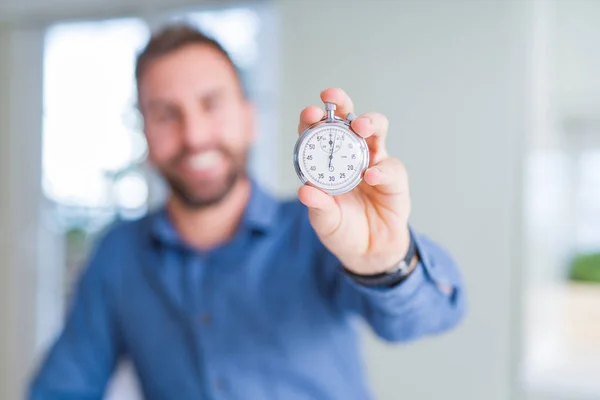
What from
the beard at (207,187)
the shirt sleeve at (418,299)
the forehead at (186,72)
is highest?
the forehead at (186,72)

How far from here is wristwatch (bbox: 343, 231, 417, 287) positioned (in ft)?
1.72

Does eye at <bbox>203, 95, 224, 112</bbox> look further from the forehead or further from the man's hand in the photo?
the man's hand

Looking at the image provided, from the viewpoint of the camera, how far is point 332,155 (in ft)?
1.41

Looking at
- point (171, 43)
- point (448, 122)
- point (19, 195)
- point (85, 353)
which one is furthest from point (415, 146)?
point (19, 195)

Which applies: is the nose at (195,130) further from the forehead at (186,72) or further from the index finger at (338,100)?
the index finger at (338,100)

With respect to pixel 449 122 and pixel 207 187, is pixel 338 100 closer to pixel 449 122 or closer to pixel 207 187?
pixel 207 187

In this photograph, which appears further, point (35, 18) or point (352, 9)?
point (35, 18)

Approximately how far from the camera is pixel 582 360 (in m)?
1.08

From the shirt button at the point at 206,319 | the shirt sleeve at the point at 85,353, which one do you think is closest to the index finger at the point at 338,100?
the shirt button at the point at 206,319

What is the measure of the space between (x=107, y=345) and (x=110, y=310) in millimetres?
51

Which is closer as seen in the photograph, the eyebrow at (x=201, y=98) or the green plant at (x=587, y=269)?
the eyebrow at (x=201, y=98)

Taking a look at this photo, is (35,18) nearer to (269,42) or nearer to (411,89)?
(269,42)

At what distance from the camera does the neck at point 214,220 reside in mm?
758

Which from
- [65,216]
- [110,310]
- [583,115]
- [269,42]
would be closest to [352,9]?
[110,310]
